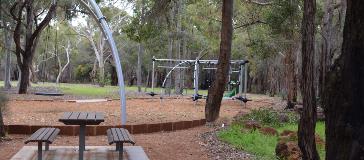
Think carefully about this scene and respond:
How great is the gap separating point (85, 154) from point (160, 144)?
191cm

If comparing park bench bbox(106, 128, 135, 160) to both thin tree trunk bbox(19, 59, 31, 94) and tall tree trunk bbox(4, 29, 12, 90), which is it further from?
tall tree trunk bbox(4, 29, 12, 90)

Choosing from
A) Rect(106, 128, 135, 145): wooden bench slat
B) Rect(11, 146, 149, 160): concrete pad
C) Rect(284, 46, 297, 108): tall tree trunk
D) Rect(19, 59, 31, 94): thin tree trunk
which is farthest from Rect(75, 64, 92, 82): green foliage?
Rect(106, 128, 135, 145): wooden bench slat

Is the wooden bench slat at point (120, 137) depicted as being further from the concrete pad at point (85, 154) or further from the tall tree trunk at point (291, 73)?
the tall tree trunk at point (291, 73)

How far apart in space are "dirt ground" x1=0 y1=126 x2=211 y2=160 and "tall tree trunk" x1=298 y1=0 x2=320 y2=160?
7.44ft

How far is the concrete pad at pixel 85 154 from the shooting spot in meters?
6.66

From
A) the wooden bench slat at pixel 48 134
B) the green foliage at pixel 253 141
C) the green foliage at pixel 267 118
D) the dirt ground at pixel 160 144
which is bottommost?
the dirt ground at pixel 160 144

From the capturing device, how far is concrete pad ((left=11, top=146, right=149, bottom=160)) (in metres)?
6.66

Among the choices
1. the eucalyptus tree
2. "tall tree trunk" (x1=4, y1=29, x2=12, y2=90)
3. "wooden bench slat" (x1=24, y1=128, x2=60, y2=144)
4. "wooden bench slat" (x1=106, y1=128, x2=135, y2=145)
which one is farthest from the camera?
"tall tree trunk" (x1=4, y1=29, x2=12, y2=90)

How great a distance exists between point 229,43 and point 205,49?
29.0 m

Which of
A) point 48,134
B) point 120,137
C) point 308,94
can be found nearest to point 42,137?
point 48,134

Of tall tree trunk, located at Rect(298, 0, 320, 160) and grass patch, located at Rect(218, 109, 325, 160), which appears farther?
grass patch, located at Rect(218, 109, 325, 160)

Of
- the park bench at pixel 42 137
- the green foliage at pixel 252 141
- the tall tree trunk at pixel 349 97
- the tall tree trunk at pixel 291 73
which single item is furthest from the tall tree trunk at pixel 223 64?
the tall tree trunk at pixel 349 97

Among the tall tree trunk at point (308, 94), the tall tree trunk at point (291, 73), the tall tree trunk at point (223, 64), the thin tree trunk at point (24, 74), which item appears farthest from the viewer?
the thin tree trunk at point (24, 74)

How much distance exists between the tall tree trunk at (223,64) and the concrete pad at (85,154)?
15.3ft
